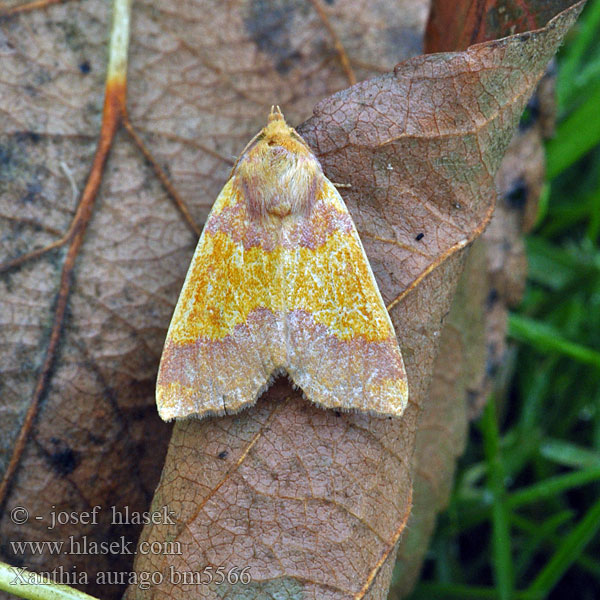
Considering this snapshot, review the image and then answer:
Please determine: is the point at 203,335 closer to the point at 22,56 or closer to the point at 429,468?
the point at 429,468

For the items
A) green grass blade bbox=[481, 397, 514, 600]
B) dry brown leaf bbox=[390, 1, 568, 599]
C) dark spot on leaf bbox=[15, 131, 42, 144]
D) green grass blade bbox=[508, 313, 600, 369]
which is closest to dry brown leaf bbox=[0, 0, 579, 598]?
dark spot on leaf bbox=[15, 131, 42, 144]

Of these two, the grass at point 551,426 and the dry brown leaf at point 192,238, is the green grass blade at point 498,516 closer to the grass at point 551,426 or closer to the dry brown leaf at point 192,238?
A: the grass at point 551,426

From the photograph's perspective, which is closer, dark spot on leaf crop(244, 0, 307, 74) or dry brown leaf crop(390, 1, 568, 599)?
dry brown leaf crop(390, 1, 568, 599)

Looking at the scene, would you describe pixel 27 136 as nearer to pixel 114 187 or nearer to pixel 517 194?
pixel 114 187

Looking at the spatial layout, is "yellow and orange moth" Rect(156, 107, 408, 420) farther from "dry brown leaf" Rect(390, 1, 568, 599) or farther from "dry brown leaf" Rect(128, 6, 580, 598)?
"dry brown leaf" Rect(390, 1, 568, 599)

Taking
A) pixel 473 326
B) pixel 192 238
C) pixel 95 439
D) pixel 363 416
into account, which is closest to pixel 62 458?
pixel 95 439

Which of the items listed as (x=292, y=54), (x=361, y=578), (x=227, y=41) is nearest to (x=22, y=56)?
(x=227, y=41)

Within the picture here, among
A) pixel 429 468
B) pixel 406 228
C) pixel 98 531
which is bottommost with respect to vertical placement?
pixel 98 531
